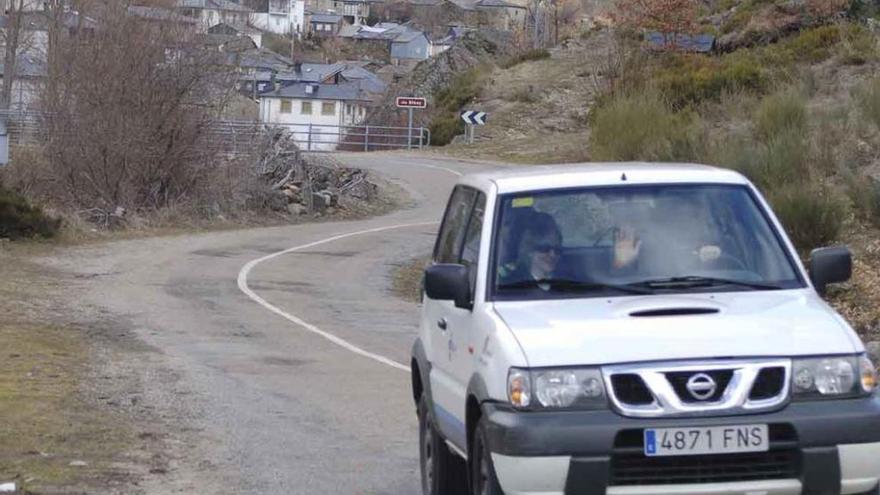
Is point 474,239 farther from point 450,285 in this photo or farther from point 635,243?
point 635,243

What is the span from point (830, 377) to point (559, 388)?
113 cm

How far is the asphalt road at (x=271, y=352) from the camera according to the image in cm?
967

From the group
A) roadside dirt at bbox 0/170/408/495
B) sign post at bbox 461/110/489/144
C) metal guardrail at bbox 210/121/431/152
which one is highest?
A: sign post at bbox 461/110/489/144

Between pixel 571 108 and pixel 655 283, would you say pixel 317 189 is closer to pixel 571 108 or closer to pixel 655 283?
pixel 571 108

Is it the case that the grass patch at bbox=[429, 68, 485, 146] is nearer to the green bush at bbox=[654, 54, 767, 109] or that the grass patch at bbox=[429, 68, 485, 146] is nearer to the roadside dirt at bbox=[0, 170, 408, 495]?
the green bush at bbox=[654, 54, 767, 109]

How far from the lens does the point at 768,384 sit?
6.38 m

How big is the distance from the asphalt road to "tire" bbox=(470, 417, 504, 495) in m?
2.05

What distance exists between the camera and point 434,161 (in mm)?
50156

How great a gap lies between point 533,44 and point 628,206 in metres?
73.1

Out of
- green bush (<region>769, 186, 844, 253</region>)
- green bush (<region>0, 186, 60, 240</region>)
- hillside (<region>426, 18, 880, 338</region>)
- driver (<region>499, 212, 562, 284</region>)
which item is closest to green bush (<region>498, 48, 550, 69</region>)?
hillside (<region>426, 18, 880, 338</region>)

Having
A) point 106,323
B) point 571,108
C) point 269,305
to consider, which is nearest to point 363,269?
point 269,305

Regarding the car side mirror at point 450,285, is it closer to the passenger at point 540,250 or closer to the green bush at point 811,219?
A: the passenger at point 540,250

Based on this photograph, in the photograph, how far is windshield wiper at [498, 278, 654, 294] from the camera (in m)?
7.12

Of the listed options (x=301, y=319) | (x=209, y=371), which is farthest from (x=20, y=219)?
(x=209, y=371)
